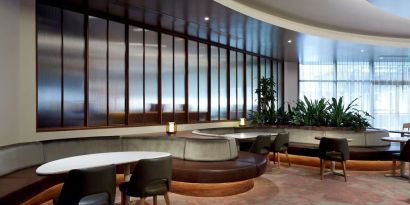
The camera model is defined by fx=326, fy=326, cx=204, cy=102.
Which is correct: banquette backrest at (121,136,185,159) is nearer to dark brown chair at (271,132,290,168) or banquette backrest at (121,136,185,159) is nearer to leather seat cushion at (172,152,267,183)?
leather seat cushion at (172,152,267,183)

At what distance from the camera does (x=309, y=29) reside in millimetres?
7660

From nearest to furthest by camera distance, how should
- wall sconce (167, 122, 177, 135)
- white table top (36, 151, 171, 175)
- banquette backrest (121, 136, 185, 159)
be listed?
white table top (36, 151, 171, 175), banquette backrest (121, 136, 185, 159), wall sconce (167, 122, 177, 135)

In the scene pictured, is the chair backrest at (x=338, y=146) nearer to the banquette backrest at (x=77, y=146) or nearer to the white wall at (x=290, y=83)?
the banquette backrest at (x=77, y=146)

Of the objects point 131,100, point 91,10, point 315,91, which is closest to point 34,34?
point 91,10

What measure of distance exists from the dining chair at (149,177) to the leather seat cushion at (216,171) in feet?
3.08

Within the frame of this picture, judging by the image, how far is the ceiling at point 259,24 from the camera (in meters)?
5.54

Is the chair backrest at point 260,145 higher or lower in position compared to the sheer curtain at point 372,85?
lower

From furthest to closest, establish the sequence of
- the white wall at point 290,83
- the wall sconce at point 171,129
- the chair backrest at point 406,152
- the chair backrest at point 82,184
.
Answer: the white wall at point 290,83 → the wall sconce at point 171,129 → the chair backrest at point 406,152 → the chair backrest at point 82,184

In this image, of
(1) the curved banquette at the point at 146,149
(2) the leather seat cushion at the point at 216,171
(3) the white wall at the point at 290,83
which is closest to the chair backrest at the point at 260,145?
(1) the curved banquette at the point at 146,149

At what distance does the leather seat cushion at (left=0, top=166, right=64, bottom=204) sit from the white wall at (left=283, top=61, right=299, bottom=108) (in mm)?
9247

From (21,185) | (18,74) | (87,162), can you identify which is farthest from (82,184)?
(18,74)

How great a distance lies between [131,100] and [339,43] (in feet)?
18.6

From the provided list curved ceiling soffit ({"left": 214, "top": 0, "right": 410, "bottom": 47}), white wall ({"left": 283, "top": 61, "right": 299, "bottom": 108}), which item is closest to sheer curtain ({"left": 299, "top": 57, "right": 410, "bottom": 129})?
white wall ({"left": 283, "top": 61, "right": 299, "bottom": 108})

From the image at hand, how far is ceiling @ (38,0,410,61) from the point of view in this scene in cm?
554
